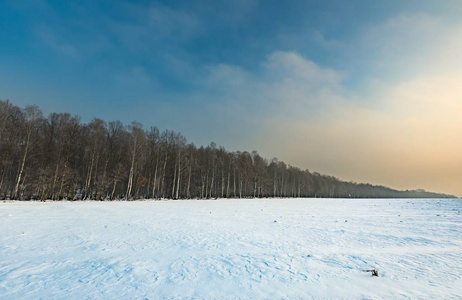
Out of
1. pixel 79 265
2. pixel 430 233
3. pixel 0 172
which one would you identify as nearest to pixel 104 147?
pixel 0 172

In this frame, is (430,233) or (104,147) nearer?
(430,233)

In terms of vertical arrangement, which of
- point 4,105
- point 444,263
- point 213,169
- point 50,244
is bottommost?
point 50,244

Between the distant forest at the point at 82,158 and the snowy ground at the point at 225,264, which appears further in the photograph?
the distant forest at the point at 82,158

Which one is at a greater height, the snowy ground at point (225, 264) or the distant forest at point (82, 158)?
the distant forest at point (82, 158)

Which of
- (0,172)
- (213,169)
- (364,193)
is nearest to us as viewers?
(0,172)

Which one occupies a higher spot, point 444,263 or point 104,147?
point 104,147

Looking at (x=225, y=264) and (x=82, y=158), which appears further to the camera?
(x=82, y=158)

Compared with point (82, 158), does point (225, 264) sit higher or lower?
lower

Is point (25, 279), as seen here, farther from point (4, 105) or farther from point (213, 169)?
point (213, 169)

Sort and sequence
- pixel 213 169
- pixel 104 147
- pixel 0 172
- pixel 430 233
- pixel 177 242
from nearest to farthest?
1. pixel 177 242
2. pixel 430 233
3. pixel 0 172
4. pixel 104 147
5. pixel 213 169

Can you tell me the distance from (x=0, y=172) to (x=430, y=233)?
153 ft

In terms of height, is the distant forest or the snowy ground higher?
the distant forest

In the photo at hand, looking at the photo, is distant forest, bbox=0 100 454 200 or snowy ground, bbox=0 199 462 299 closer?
snowy ground, bbox=0 199 462 299

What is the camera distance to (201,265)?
645cm
